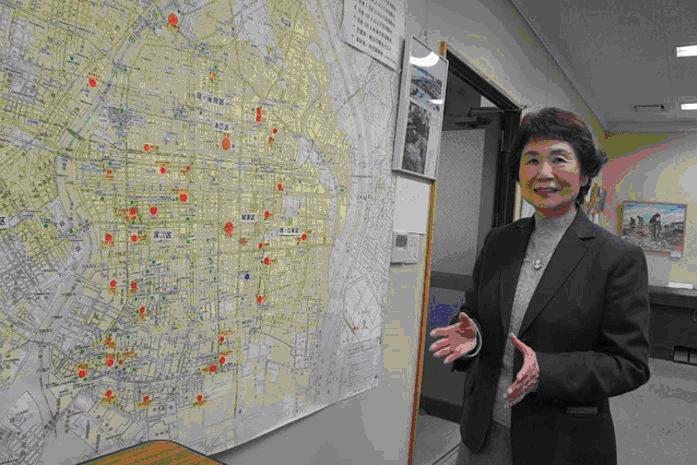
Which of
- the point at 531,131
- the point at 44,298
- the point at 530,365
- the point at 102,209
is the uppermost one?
the point at 531,131

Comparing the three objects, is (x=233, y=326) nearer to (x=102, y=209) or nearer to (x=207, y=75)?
(x=102, y=209)

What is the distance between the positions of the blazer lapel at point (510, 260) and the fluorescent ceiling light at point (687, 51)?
10.7ft

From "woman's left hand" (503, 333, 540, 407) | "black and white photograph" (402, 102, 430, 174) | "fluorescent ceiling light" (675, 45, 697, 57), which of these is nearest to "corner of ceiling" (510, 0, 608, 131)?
"fluorescent ceiling light" (675, 45, 697, 57)

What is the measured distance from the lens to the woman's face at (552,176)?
1130 millimetres

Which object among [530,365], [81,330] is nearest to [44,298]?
[81,330]

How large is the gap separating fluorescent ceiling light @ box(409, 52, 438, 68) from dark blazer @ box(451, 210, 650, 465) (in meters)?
0.92

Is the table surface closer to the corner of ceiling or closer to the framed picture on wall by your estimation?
the corner of ceiling

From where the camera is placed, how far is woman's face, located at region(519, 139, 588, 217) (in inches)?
44.5

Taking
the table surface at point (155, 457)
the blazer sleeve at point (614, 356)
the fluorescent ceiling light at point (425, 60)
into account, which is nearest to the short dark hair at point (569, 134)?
the blazer sleeve at point (614, 356)

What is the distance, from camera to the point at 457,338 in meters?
1.22

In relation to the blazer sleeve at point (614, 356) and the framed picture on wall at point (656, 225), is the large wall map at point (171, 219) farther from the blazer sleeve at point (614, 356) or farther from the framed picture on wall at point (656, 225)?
the framed picture on wall at point (656, 225)

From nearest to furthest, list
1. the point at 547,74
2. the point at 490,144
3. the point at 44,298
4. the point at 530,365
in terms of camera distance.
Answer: the point at 44,298 < the point at 530,365 < the point at 490,144 < the point at 547,74

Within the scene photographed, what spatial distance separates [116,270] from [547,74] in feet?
12.4

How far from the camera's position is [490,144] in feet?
10.6
